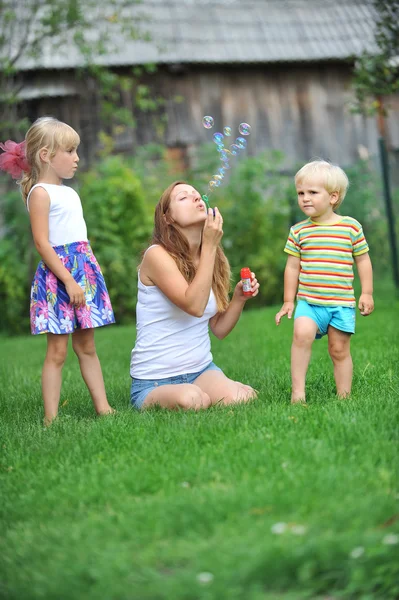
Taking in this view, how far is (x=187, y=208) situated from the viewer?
434cm

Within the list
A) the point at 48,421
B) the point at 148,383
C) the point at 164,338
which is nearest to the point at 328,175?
the point at 164,338

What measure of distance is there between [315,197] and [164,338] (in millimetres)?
1095

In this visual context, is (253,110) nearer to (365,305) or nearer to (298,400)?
(365,305)

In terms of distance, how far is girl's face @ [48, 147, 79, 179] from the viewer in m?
4.45

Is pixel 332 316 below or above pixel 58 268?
below

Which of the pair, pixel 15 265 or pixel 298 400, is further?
pixel 15 265

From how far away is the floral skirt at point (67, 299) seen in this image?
4.33 meters

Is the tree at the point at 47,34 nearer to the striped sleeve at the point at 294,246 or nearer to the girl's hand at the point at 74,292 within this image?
the girl's hand at the point at 74,292

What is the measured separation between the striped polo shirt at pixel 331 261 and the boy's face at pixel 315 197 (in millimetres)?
95

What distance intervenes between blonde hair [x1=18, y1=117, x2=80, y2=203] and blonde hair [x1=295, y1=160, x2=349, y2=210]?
1.24m

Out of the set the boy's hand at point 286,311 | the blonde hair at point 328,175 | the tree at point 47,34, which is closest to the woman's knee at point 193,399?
the boy's hand at point 286,311

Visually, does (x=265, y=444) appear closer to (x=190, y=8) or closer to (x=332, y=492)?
(x=332, y=492)

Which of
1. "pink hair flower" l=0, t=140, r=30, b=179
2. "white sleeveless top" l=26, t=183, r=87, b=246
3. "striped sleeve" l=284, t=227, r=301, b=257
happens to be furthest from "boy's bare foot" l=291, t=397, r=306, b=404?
"pink hair flower" l=0, t=140, r=30, b=179

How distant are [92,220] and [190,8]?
6.60 metres
